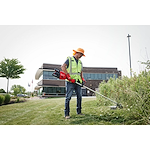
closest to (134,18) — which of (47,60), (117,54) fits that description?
(117,54)

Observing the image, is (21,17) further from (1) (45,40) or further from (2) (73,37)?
(2) (73,37)

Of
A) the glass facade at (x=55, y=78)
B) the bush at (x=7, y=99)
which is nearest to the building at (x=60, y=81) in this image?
the glass facade at (x=55, y=78)

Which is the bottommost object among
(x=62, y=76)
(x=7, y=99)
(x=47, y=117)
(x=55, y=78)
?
(x=47, y=117)

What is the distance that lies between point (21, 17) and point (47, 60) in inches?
42.5

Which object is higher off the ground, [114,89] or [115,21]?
[115,21]

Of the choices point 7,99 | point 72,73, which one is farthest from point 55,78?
point 72,73

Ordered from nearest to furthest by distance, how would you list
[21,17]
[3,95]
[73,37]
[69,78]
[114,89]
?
1. [69,78]
2. [21,17]
3. [3,95]
4. [73,37]
5. [114,89]

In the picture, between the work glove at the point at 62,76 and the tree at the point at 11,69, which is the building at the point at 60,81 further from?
the work glove at the point at 62,76

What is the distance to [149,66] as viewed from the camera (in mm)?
2695

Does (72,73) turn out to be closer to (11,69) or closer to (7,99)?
(11,69)

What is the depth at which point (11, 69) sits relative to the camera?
325 cm
